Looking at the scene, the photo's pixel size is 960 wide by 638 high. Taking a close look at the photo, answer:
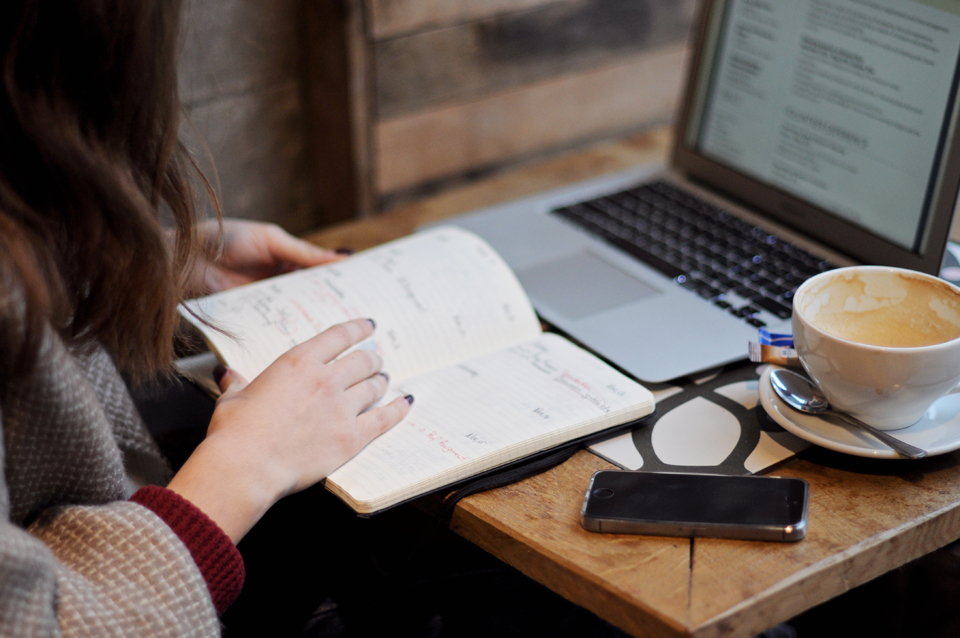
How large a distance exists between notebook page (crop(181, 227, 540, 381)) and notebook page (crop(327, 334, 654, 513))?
0.08ft

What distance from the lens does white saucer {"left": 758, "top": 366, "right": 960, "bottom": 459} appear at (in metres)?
0.59

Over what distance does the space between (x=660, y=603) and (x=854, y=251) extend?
508 millimetres

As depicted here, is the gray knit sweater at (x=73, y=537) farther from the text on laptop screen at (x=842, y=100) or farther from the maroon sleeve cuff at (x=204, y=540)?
the text on laptop screen at (x=842, y=100)

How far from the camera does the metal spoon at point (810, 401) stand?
1.90 feet

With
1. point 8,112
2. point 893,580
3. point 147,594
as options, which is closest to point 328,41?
point 8,112

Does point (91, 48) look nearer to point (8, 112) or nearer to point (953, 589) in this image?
point (8, 112)

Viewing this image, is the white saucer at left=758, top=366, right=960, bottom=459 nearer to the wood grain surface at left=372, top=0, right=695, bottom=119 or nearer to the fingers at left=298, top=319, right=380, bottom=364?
the fingers at left=298, top=319, right=380, bottom=364

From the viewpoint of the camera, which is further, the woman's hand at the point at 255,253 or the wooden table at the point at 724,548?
the woman's hand at the point at 255,253

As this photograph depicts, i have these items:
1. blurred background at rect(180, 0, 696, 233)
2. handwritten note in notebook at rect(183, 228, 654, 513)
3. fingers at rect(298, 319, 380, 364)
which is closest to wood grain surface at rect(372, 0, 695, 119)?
blurred background at rect(180, 0, 696, 233)

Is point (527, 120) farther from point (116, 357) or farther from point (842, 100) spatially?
point (116, 357)

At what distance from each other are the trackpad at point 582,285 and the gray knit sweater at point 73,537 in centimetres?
41

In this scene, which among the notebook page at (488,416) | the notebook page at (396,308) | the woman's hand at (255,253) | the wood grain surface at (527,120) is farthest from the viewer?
the wood grain surface at (527,120)

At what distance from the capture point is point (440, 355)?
717 millimetres

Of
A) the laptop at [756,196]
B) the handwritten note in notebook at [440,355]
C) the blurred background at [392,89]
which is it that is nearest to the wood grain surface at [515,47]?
the blurred background at [392,89]
